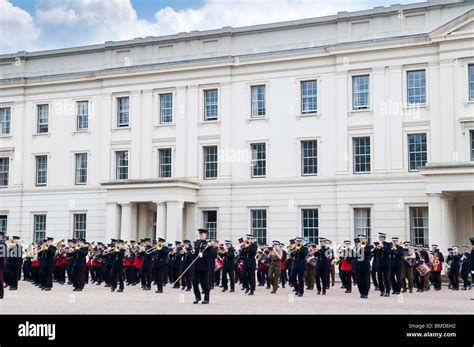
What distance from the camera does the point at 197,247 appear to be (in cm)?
1848

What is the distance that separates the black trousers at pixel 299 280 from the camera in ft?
70.9

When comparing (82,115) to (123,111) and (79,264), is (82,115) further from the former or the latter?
(79,264)

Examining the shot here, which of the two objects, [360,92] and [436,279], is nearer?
[436,279]

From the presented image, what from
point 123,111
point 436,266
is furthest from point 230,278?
point 123,111

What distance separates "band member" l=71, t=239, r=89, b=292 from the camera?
74.3 ft

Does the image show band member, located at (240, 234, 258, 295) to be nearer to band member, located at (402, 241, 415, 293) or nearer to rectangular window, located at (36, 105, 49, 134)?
band member, located at (402, 241, 415, 293)

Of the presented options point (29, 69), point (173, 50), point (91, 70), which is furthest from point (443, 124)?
point (29, 69)

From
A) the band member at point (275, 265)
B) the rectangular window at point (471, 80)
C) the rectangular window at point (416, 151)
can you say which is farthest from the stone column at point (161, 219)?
the rectangular window at point (471, 80)

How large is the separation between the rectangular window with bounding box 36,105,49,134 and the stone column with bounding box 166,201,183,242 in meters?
11.2

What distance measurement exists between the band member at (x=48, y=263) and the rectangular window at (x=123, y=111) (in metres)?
16.5

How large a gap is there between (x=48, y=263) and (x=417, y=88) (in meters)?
19.3

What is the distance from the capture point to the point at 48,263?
75.4 feet

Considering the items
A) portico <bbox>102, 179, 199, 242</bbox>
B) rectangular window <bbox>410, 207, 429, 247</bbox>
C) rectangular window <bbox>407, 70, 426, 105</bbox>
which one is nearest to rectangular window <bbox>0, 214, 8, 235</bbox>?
portico <bbox>102, 179, 199, 242</bbox>

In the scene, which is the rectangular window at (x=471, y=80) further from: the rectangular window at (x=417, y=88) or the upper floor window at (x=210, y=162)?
the upper floor window at (x=210, y=162)
